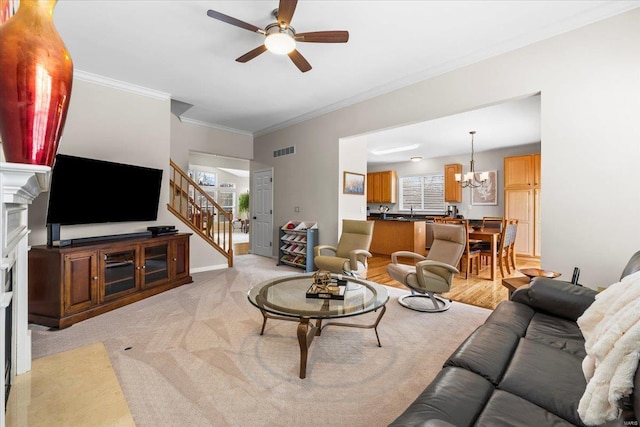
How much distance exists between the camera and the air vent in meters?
5.69

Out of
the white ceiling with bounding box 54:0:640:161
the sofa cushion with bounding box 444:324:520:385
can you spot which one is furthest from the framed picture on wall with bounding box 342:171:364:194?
the sofa cushion with bounding box 444:324:520:385

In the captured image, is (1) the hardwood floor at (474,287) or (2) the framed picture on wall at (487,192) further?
(2) the framed picture on wall at (487,192)

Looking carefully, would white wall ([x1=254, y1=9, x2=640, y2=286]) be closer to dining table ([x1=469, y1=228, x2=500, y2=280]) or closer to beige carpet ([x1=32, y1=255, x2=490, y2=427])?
beige carpet ([x1=32, y1=255, x2=490, y2=427])

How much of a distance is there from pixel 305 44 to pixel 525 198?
610 centimetres

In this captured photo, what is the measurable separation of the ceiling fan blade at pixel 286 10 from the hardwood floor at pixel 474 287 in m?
3.55

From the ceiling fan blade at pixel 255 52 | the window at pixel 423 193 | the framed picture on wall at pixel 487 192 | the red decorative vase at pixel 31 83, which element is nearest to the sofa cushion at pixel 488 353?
the red decorative vase at pixel 31 83

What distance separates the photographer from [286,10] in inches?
88.6

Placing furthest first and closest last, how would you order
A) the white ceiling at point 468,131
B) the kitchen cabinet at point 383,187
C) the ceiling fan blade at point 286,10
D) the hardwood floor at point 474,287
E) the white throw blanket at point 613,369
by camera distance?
the kitchen cabinet at point 383,187
the white ceiling at point 468,131
the hardwood floor at point 474,287
the ceiling fan blade at point 286,10
the white throw blanket at point 613,369

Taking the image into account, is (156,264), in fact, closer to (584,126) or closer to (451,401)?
(451,401)

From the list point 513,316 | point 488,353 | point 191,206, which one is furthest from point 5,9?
point 191,206

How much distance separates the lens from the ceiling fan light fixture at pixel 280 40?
8.17 ft

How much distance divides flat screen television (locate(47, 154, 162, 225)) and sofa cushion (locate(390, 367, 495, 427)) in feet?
11.2

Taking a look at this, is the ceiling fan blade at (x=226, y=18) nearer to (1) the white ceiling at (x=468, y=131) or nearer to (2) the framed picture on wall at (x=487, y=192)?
(1) the white ceiling at (x=468, y=131)

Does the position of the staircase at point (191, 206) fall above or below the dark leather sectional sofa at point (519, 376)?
above
